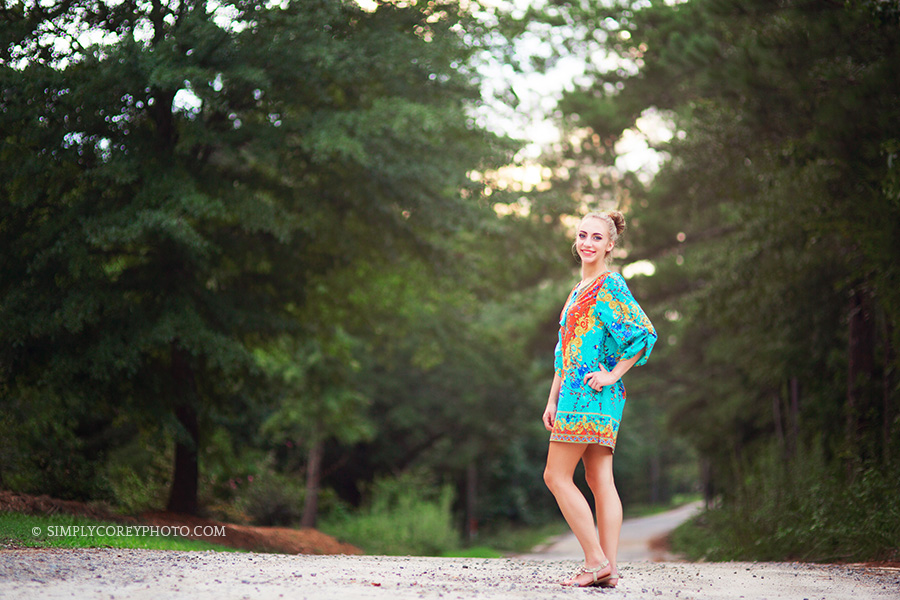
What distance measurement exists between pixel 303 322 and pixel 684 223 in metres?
11.6

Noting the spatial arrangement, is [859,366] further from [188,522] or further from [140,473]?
[140,473]

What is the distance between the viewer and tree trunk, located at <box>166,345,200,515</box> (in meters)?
11.4

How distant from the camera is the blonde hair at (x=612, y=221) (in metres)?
5.45

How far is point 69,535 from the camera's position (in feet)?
24.8

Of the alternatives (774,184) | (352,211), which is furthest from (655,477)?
(352,211)

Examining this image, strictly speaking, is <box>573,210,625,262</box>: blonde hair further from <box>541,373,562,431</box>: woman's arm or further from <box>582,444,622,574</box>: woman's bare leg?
<box>582,444,622,574</box>: woman's bare leg

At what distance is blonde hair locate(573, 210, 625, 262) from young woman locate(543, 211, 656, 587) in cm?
28

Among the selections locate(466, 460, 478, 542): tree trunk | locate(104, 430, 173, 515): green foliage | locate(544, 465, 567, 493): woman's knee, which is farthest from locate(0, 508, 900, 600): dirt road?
locate(466, 460, 478, 542): tree trunk

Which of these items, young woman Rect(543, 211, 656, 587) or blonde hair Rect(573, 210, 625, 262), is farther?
blonde hair Rect(573, 210, 625, 262)

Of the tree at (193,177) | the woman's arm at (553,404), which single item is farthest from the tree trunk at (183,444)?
the woman's arm at (553,404)

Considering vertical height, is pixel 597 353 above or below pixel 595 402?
above

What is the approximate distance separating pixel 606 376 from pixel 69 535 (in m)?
5.27

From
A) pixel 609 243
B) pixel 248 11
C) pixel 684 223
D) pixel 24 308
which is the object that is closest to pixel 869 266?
pixel 609 243

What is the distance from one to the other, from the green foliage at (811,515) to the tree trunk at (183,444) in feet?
23.5
